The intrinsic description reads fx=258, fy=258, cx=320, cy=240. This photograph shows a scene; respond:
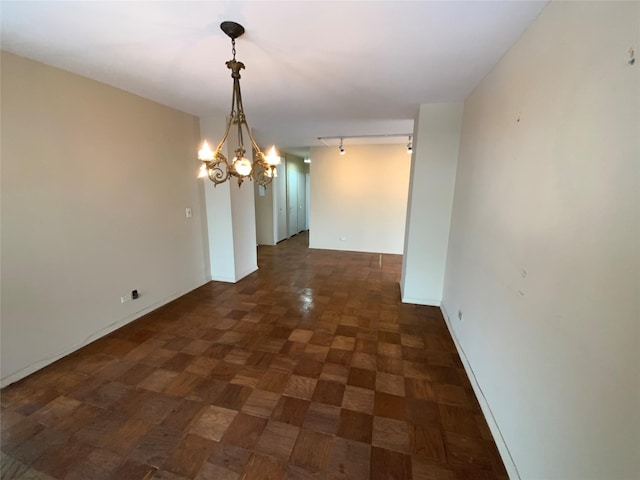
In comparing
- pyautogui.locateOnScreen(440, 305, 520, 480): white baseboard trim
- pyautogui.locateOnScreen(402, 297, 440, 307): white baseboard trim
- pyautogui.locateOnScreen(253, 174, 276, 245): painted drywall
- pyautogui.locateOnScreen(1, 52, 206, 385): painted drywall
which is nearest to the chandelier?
pyautogui.locateOnScreen(1, 52, 206, 385): painted drywall

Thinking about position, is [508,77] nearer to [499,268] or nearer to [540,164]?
[540,164]

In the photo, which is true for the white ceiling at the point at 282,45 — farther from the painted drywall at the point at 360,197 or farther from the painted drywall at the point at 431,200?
the painted drywall at the point at 360,197

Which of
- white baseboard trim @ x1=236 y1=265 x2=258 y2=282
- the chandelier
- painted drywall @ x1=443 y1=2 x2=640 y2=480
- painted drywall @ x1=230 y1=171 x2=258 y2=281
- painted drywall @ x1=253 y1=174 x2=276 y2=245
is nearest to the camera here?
painted drywall @ x1=443 y1=2 x2=640 y2=480

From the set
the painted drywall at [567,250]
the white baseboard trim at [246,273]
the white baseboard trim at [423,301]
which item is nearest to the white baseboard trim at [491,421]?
the painted drywall at [567,250]

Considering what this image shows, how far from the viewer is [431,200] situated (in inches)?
125

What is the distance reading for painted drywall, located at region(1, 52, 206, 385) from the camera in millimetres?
1947

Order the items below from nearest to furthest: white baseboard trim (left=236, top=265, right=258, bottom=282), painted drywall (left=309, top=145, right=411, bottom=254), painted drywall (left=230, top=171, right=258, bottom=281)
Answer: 1. painted drywall (left=230, top=171, right=258, bottom=281)
2. white baseboard trim (left=236, top=265, right=258, bottom=282)
3. painted drywall (left=309, top=145, right=411, bottom=254)

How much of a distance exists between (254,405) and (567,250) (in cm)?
202

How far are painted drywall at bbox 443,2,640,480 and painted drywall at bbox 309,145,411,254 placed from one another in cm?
384

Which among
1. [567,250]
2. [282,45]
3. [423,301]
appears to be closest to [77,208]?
[282,45]

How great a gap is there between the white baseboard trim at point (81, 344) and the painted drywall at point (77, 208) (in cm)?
1

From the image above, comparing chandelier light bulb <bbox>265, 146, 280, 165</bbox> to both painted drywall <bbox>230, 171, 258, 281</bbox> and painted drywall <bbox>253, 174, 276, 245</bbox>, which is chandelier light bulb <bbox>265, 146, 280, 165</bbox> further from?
painted drywall <bbox>253, 174, 276, 245</bbox>

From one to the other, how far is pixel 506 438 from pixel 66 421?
8.96 feet

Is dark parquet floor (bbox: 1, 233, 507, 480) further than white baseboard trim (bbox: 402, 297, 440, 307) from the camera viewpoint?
No
